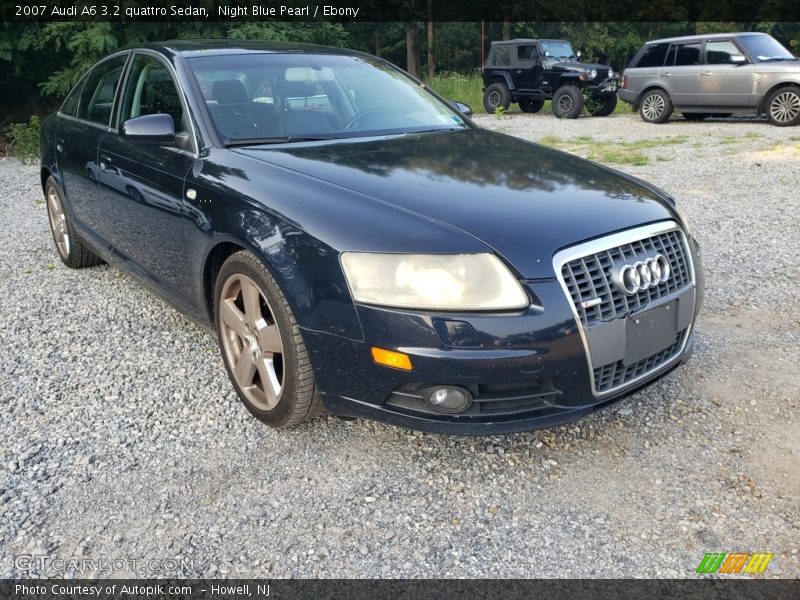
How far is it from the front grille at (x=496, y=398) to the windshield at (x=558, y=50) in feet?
53.5

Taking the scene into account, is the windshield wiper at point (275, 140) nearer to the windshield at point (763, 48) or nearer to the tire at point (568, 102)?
the windshield at point (763, 48)

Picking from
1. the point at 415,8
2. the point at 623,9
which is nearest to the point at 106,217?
the point at 415,8

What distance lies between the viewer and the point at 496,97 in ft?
60.8

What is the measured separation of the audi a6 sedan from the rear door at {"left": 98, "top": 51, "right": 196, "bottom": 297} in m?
0.02

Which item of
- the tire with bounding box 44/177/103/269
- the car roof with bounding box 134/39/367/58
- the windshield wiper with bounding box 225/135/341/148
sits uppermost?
the car roof with bounding box 134/39/367/58

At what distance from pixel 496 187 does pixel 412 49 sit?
108 ft

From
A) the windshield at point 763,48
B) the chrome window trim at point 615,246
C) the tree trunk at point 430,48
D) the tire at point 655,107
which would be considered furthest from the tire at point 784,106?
the tree trunk at point 430,48

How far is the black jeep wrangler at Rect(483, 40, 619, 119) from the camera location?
54.0 ft

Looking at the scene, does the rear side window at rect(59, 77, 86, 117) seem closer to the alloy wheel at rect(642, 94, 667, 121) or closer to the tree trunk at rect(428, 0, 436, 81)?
the alloy wheel at rect(642, 94, 667, 121)

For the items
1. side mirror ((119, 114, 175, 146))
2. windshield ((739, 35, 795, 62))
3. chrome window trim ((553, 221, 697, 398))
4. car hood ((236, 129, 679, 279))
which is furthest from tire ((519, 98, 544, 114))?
chrome window trim ((553, 221, 697, 398))

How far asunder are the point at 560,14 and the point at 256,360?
125 ft

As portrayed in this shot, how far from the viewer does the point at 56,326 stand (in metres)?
4.28

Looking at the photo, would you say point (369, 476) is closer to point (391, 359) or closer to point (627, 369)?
point (391, 359)

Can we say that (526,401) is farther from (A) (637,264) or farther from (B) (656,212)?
(B) (656,212)
